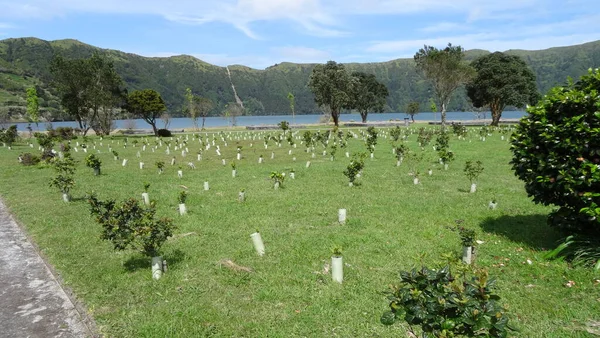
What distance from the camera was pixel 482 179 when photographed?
1791cm

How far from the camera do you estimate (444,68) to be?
54125 millimetres

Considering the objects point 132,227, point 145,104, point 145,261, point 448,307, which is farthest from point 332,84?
point 448,307

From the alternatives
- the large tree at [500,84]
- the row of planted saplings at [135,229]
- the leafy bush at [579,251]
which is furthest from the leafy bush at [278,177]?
the large tree at [500,84]

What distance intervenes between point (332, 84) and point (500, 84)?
92.9ft

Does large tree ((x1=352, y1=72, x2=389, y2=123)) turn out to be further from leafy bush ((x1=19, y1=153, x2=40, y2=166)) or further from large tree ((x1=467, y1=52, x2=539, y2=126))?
leafy bush ((x1=19, y1=153, x2=40, y2=166))

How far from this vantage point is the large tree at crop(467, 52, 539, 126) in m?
60.2

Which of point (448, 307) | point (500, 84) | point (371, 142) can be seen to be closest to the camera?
point (448, 307)

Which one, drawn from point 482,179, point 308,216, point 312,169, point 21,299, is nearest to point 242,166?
point 312,169

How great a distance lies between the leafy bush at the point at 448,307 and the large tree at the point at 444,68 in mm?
53453

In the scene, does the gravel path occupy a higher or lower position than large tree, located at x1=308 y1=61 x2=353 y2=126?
lower

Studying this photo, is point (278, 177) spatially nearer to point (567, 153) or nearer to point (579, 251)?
point (567, 153)

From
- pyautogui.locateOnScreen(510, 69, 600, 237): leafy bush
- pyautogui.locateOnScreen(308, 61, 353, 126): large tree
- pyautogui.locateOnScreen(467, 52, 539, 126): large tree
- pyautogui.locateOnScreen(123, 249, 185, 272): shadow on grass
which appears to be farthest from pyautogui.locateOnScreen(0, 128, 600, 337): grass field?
pyautogui.locateOnScreen(467, 52, 539, 126): large tree

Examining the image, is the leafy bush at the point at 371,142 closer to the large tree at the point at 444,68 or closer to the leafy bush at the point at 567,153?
the leafy bush at the point at 567,153

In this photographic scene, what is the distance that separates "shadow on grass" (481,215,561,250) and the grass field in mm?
41
